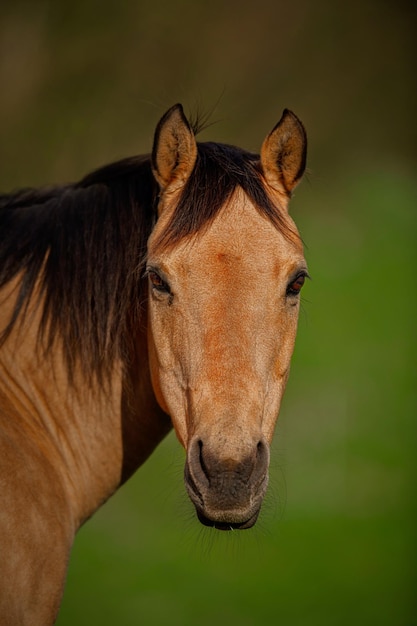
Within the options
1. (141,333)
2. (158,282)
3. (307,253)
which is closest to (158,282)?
(158,282)

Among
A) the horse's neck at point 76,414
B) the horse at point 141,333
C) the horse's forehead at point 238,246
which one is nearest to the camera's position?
the horse at point 141,333

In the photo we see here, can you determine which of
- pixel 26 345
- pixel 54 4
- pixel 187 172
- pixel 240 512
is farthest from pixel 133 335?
pixel 54 4

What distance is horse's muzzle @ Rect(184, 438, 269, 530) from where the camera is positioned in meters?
1.98

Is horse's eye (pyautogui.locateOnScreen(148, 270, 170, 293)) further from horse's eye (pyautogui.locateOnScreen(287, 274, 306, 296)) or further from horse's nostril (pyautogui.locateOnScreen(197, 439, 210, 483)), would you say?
horse's nostril (pyautogui.locateOnScreen(197, 439, 210, 483))

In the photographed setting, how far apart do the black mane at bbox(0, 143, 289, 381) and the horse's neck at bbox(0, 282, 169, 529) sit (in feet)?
0.19

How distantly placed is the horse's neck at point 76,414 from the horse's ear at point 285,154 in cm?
73

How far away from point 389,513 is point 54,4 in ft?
32.5

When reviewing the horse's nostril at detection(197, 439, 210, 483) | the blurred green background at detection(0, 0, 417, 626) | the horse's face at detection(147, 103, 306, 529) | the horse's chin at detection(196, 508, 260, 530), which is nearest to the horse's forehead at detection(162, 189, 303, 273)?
the horse's face at detection(147, 103, 306, 529)

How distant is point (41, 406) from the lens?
2627 mm

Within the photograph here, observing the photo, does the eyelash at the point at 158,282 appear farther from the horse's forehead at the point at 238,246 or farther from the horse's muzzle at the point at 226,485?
the horse's muzzle at the point at 226,485

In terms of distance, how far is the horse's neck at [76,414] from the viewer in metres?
2.60

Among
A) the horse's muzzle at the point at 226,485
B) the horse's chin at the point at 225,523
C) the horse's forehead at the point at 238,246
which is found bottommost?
the horse's chin at the point at 225,523

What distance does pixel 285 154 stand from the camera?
2.54 metres

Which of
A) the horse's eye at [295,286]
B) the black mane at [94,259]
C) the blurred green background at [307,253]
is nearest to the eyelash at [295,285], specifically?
the horse's eye at [295,286]
